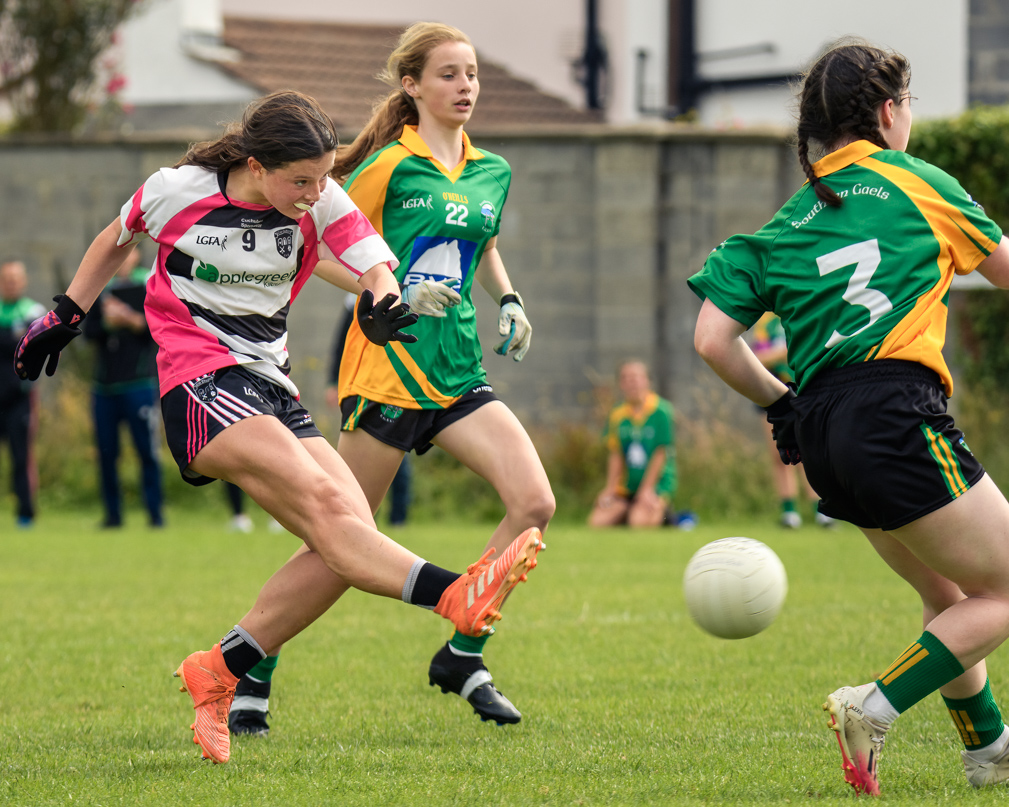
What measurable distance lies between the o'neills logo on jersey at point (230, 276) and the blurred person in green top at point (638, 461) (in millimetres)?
8479

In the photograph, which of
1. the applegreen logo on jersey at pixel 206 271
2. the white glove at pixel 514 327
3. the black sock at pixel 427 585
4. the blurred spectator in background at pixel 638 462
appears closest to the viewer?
the black sock at pixel 427 585

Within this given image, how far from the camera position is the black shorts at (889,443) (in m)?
3.44

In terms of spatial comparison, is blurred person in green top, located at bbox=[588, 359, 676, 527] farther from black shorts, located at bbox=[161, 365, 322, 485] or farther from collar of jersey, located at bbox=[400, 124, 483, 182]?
black shorts, located at bbox=[161, 365, 322, 485]

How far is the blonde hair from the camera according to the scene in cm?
502

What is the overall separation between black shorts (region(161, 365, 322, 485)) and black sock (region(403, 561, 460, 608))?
30.5 inches

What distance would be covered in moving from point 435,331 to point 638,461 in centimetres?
774

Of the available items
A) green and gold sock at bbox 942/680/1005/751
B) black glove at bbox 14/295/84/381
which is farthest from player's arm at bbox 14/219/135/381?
green and gold sock at bbox 942/680/1005/751

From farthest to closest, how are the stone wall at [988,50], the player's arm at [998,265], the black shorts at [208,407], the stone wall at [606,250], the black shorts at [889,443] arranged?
the stone wall at [988,50]
the stone wall at [606,250]
the black shorts at [208,407]
the player's arm at [998,265]
the black shorts at [889,443]

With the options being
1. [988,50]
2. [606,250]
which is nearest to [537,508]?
[606,250]

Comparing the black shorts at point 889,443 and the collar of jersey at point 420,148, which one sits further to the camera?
the collar of jersey at point 420,148

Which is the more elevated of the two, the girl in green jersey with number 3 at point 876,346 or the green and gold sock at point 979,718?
→ the girl in green jersey with number 3 at point 876,346

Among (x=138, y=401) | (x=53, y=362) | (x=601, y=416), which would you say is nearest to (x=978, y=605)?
(x=53, y=362)

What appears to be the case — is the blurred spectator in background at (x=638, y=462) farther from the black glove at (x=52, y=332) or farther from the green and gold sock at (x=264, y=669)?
the black glove at (x=52, y=332)

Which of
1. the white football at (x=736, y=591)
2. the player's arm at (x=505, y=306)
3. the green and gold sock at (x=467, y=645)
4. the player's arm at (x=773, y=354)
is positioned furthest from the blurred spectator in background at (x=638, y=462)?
the white football at (x=736, y=591)
